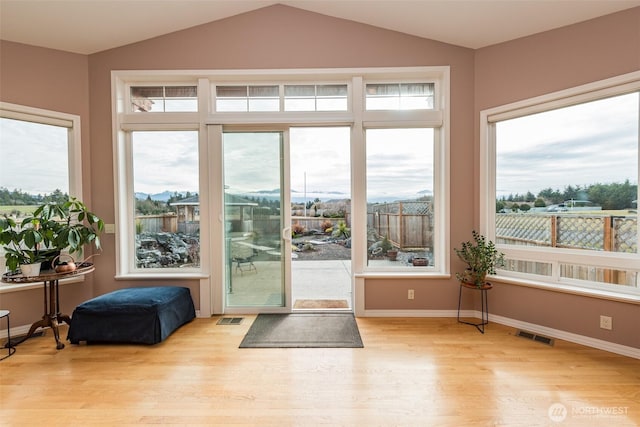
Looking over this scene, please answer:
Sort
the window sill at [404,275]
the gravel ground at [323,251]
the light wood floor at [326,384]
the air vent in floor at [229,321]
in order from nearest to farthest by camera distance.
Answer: the light wood floor at [326,384], the air vent in floor at [229,321], the window sill at [404,275], the gravel ground at [323,251]

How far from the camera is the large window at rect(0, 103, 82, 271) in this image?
275 cm

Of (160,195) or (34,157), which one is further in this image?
(160,195)

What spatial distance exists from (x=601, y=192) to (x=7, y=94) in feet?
18.4

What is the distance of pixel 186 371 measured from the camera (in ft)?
6.85

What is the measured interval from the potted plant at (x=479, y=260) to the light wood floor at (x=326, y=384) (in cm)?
54

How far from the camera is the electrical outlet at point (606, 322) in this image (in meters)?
2.31

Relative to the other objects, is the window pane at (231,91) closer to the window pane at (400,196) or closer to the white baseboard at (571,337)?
the window pane at (400,196)

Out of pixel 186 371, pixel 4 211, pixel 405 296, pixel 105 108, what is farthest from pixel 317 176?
pixel 4 211

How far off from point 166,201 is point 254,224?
1.05 meters

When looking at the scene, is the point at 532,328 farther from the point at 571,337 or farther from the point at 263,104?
the point at 263,104

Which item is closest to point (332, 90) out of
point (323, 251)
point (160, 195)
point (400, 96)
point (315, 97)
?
point (315, 97)

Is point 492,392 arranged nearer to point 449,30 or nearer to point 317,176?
point 449,30

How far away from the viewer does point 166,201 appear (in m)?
3.22

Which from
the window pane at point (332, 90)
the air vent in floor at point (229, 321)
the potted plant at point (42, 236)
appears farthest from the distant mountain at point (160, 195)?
the window pane at point (332, 90)
